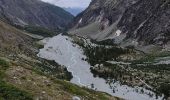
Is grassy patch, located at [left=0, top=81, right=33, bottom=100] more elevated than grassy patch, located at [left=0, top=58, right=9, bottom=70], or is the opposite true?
grassy patch, located at [left=0, top=58, right=9, bottom=70]

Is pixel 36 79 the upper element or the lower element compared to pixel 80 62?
lower

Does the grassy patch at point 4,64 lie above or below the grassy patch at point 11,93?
above

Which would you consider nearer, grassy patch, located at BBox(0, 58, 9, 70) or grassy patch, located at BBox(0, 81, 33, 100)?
grassy patch, located at BBox(0, 81, 33, 100)

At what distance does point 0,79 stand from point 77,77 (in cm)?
8650

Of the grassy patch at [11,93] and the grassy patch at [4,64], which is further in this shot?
the grassy patch at [4,64]

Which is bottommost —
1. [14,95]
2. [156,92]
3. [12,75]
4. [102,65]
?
[14,95]

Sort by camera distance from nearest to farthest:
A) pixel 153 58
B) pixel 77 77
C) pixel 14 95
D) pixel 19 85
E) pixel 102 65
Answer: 1. pixel 14 95
2. pixel 19 85
3. pixel 77 77
4. pixel 102 65
5. pixel 153 58

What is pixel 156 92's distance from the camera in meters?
110

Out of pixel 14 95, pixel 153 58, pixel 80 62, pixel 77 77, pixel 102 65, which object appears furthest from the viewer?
pixel 153 58

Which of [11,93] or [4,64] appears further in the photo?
[4,64]

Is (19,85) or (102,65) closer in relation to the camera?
(19,85)

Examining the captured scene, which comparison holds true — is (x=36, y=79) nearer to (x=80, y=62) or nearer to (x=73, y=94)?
(x=73, y=94)

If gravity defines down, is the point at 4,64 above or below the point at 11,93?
above

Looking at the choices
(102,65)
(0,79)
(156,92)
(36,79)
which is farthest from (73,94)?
(102,65)
